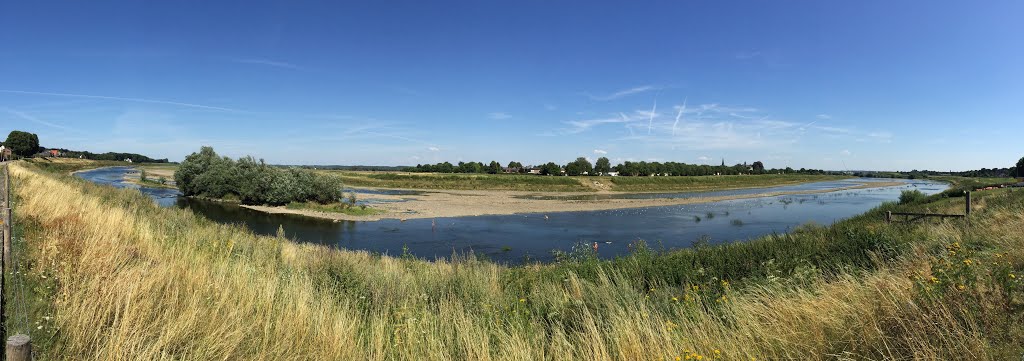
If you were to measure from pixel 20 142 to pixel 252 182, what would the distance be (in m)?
86.1

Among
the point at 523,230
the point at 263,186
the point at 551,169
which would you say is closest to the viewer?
the point at 523,230

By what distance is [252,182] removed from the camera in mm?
49531

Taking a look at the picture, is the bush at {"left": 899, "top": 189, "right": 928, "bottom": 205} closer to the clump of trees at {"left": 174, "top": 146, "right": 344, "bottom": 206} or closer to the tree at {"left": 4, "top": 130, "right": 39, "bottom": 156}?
the clump of trees at {"left": 174, "top": 146, "right": 344, "bottom": 206}

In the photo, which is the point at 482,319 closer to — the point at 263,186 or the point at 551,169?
the point at 263,186

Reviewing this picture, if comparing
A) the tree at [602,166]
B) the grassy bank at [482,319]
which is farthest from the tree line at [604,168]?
the grassy bank at [482,319]

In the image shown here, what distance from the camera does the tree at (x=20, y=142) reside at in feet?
305

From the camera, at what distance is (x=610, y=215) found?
46.4 meters

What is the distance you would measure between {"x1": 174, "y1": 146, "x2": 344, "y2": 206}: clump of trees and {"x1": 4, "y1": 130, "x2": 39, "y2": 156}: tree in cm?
6696

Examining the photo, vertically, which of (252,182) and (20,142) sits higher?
(20,142)

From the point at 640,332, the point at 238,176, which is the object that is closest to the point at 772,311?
the point at 640,332

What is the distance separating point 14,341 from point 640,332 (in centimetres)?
397

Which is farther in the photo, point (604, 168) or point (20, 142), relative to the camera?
point (604, 168)

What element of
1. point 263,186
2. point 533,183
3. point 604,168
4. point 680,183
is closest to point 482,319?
point 263,186

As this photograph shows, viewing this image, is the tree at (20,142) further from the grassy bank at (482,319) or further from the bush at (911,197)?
the bush at (911,197)
